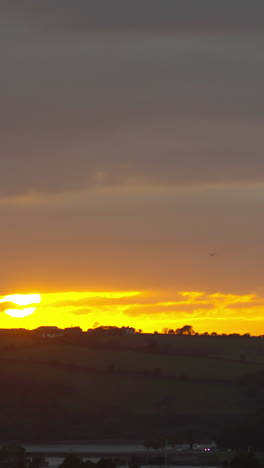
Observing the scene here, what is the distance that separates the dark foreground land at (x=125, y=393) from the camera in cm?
16412

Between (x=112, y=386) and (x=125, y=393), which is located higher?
(x=112, y=386)

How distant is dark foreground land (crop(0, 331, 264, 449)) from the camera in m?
164

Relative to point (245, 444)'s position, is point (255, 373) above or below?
above

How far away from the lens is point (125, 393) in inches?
6629

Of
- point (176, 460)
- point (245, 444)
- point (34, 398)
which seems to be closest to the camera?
point (176, 460)

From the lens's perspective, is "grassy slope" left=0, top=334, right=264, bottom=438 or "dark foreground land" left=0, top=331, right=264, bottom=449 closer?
"dark foreground land" left=0, top=331, right=264, bottom=449

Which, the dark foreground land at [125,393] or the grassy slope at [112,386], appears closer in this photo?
the dark foreground land at [125,393]

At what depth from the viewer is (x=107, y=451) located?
145 meters

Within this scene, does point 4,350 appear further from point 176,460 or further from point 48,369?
point 176,460

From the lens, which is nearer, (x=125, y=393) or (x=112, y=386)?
(x=125, y=393)

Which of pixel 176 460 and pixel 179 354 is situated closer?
pixel 176 460

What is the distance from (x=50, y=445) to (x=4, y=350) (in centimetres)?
A: 2249

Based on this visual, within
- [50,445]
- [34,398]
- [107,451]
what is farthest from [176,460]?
[34,398]

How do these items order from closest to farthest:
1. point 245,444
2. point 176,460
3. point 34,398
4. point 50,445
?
point 176,460
point 245,444
point 50,445
point 34,398
